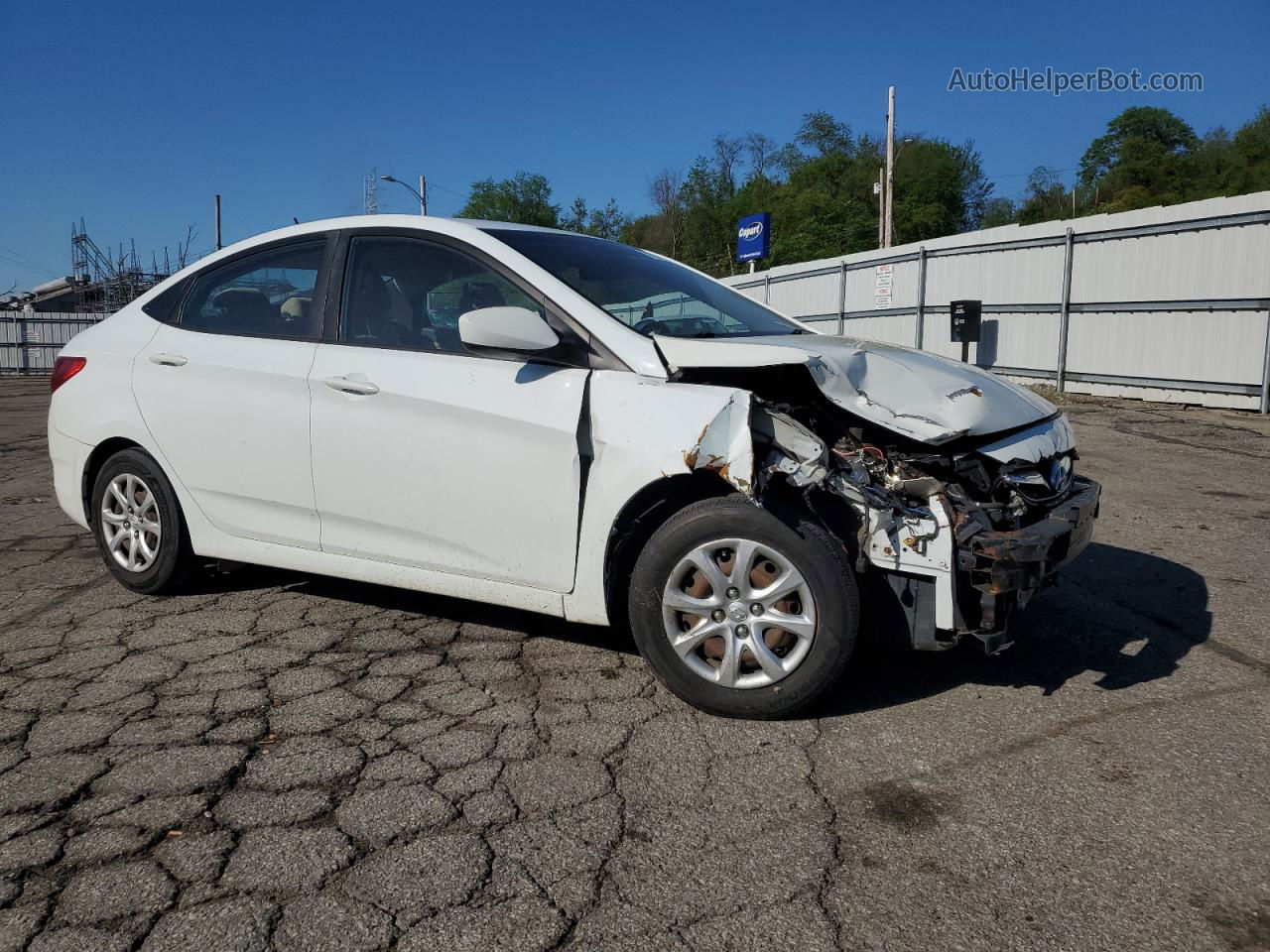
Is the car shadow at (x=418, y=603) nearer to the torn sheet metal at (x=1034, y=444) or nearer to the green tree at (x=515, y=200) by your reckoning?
the torn sheet metal at (x=1034, y=444)

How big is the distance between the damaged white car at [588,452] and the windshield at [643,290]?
2cm

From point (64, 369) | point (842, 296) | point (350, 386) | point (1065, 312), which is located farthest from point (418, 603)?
point (842, 296)

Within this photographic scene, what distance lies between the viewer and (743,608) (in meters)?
3.12

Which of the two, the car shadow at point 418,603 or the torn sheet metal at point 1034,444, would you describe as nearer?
the torn sheet metal at point 1034,444

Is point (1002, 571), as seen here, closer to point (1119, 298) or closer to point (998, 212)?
point (1119, 298)

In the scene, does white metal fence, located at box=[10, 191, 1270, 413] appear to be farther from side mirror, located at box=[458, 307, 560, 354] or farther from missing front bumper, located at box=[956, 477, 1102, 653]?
side mirror, located at box=[458, 307, 560, 354]

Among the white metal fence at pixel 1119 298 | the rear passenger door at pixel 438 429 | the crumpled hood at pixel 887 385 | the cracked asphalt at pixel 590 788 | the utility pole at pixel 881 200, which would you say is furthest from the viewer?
the utility pole at pixel 881 200

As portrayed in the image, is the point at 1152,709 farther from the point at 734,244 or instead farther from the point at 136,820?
the point at 734,244

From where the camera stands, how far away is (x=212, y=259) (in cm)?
462

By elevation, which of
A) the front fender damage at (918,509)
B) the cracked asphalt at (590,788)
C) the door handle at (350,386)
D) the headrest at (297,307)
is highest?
the headrest at (297,307)

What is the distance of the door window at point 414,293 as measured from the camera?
376 centimetres

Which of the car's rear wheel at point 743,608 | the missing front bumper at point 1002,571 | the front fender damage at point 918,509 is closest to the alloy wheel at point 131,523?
the car's rear wheel at point 743,608

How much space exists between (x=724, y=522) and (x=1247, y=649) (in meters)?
2.34

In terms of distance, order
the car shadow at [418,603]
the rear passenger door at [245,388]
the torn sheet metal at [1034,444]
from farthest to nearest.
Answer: the car shadow at [418,603]
the rear passenger door at [245,388]
the torn sheet metal at [1034,444]
